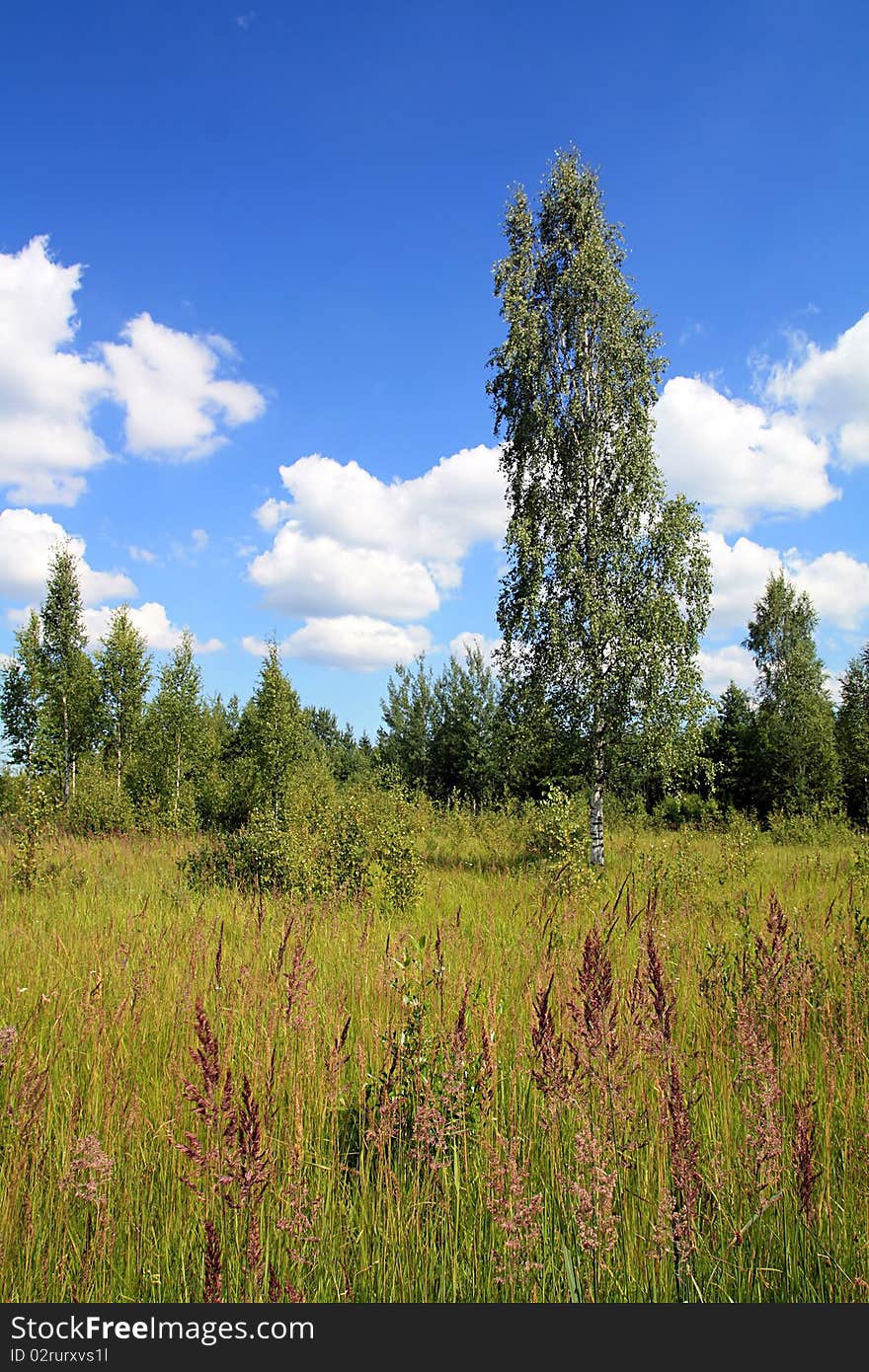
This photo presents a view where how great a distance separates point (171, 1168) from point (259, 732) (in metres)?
13.1

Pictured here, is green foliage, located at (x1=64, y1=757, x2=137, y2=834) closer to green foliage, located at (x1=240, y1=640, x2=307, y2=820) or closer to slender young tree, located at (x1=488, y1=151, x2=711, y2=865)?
green foliage, located at (x1=240, y1=640, x2=307, y2=820)

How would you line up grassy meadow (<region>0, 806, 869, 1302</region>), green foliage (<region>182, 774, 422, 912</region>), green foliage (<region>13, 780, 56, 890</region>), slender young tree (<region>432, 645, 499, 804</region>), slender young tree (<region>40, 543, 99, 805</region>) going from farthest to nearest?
1. slender young tree (<region>432, 645, 499, 804</region>)
2. slender young tree (<region>40, 543, 99, 805</region>)
3. green foliage (<region>13, 780, 56, 890</region>)
4. green foliage (<region>182, 774, 422, 912</region>)
5. grassy meadow (<region>0, 806, 869, 1302</region>)

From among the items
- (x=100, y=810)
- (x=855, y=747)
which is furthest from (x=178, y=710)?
(x=855, y=747)

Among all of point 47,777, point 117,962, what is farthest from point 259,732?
point 117,962

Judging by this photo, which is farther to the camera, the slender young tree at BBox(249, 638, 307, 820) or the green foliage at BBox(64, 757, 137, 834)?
the green foliage at BBox(64, 757, 137, 834)

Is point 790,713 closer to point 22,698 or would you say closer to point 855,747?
point 855,747

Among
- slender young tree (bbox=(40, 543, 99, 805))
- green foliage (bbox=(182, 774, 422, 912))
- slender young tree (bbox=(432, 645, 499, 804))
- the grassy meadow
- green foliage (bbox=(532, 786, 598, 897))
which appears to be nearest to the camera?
the grassy meadow

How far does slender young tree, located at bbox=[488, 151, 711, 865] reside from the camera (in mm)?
15703

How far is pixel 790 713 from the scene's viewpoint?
98.6ft

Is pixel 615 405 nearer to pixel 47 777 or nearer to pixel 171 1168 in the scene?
pixel 47 777

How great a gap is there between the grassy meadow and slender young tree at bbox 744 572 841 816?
26.8 m

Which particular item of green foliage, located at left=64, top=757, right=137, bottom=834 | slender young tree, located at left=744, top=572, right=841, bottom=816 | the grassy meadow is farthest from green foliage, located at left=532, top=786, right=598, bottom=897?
slender young tree, located at left=744, top=572, right=841, bottom=816

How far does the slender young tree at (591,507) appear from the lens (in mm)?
15703

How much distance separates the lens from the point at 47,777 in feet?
38.8
